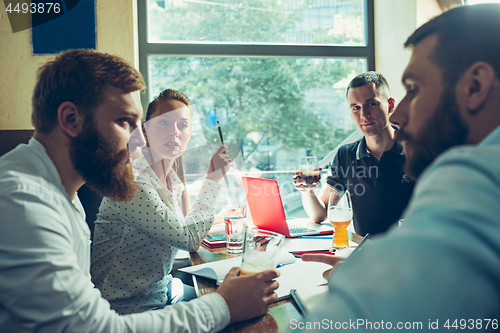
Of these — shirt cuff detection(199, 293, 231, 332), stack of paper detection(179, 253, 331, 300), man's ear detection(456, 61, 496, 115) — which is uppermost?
man's ear detection(456, 61, 496, 115)

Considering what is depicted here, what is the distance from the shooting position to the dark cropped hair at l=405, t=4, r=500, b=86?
1.69 ft

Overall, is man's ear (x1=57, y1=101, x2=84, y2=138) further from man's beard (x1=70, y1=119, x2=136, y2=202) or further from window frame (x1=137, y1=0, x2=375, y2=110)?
window frame (x1=137, y1=0, x2=375, y2=110)

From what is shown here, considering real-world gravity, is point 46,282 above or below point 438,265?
below

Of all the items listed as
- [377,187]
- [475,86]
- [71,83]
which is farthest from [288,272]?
[377,187]

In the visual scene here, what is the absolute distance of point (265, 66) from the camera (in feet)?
9.41

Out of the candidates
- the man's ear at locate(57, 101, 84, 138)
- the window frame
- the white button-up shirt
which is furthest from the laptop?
the window frame

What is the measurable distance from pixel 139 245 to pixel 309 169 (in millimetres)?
921

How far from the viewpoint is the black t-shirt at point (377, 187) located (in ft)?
6.00

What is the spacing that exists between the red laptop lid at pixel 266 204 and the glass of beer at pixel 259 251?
515 millimetres

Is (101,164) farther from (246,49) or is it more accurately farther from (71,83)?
(246,49)

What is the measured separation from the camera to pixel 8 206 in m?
0.64

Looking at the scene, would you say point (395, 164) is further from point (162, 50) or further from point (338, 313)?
point (162, 50)

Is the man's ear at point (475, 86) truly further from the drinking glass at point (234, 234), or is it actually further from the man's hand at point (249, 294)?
the drinking glass at point (234, 234)

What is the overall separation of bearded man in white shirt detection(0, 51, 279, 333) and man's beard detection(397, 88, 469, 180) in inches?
17.6
